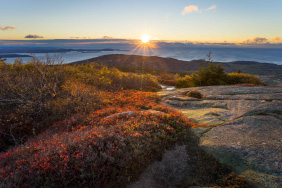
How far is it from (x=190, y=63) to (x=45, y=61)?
117673mm

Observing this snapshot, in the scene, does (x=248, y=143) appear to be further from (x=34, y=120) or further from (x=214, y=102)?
(x=34, y=120)

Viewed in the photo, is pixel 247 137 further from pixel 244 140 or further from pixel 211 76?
pixel 211 76

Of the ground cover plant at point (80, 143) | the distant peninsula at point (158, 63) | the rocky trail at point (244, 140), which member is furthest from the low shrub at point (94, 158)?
the distant peninsula at point (158, 63)

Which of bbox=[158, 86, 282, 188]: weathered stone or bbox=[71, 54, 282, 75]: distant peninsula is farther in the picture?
bbox=[71, 54, 282, 75]: distant peninsula

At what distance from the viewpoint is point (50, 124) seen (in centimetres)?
856

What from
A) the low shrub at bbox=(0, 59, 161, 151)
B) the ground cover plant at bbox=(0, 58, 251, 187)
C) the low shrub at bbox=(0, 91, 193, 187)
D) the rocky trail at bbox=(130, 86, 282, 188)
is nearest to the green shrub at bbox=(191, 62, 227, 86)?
the rocky trail at bbox=(130, 86, 282, 188)

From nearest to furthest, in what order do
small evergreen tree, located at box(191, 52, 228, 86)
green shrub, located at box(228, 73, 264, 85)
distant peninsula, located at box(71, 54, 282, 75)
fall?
small evergreen tree, located at box(191, 52, 228, 86)
green shrub, located at box(228, 73, 264, 85)
distant peninsula, located at box(71, 54, 282, 75)

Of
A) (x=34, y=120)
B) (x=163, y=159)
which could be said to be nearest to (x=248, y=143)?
(x=163, y=159)

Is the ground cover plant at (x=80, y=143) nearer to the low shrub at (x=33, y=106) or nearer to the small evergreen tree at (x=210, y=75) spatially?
the low shrub at (x=33, y=106)

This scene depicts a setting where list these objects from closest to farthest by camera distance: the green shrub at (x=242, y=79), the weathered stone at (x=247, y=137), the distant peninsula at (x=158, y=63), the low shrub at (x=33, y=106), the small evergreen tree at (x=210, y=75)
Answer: the weathered stone at (x=247, y=137) < the low shrub at (x=33, y=106) < the small evergreen tree at (x=210, y=75) < the green shrub at (x=242, y=79) < the distant peninsula at (x=158, y=63)

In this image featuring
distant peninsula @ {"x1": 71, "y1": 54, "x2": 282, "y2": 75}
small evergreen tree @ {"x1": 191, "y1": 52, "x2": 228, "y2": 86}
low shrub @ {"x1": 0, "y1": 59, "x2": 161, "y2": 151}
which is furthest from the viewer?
distant peninsula @ {"x1": 71, "y1": 54, "x2": 282, "y2": 75}

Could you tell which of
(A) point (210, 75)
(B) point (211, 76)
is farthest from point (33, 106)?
(B) point (211, 76)

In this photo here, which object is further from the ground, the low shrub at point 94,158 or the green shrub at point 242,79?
the green shrub at point 242,79

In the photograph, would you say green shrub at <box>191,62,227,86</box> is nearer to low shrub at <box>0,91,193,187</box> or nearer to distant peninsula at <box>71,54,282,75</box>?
low shrub at <box>0,91,193,187</box>
